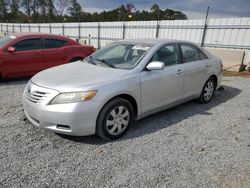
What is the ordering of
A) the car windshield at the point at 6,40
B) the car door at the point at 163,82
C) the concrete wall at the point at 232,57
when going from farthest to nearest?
the concrete wall at the point at 232,57 < the car windshield at the point at 6,40 < the car door at the point at 163,82

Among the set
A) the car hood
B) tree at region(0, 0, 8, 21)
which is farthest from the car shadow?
tree at region(0, 0, 8, 21)

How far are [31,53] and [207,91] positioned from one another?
4974mm

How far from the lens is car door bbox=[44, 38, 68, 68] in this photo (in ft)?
23.3

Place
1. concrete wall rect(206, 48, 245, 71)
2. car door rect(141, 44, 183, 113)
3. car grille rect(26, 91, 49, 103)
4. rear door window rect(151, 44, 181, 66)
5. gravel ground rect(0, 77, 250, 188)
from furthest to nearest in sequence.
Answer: concrete wall rect(206, 48, 245, 71) → rear door window rect(151, 44, 181, 66) → car door rect(141, 44, 183, 113) → car grille rect(26, 91, 49, 103) → gravel ground rect(0, 77, 250, 188)

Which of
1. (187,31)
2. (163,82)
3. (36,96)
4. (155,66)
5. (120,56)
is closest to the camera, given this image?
(36,96)

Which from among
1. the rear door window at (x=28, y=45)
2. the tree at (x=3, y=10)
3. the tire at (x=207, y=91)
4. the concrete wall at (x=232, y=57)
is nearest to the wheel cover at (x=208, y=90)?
the tire at (x=207, y=91)

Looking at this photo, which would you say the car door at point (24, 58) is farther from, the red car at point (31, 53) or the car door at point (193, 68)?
the car door at point (193, 68)

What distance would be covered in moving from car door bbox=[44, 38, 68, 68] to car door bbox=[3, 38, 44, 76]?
0.61 feet

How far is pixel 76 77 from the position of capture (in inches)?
134

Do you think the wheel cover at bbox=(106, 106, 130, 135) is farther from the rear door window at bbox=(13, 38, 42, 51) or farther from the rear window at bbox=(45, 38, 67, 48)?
the rear window at bbox=(45, 38, 67, 48)

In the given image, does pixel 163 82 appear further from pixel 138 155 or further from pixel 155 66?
pixel 138 155

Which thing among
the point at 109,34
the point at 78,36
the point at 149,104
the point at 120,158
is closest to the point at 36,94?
the point at 120,158

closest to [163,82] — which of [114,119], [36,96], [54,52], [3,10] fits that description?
[114,119]

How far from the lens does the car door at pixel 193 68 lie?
4.55 meters
